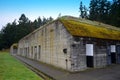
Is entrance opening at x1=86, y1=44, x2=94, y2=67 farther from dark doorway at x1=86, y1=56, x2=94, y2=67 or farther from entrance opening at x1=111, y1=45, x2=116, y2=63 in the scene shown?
entrance opening at x1=111, y1=45, x2=116, y2=63

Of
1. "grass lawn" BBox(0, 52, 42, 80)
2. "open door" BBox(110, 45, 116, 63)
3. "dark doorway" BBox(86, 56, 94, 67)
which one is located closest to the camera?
"grass lawn" BBox(0, 52, 42, 80)

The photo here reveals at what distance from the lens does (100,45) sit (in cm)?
1736

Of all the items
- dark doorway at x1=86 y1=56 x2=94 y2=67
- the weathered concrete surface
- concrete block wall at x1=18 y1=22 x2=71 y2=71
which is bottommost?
the weathered concrete surface

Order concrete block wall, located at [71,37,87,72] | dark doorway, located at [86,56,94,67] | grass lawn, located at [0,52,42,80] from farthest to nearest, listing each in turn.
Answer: dark doorway, located at [86,56,94,67] < concrete block wall, located at [71,37,87,72] < grass lawn, located at [0,52,42,80]

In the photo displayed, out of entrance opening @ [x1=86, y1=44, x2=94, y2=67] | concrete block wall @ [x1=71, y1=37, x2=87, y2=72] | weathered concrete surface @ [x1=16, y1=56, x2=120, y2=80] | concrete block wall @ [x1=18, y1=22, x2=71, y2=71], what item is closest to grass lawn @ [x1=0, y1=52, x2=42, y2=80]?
weathered concrete surface @ [x1=16, y1=56, x2=120, y2=80]

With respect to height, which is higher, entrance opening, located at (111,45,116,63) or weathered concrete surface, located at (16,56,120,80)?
entrance opening, located at (111,45,116,63)

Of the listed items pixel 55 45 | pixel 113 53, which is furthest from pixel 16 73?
pixel 113 53

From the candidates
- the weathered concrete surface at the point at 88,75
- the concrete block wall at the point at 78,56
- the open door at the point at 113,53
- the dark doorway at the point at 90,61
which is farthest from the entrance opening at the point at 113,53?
the weathered concrete surface at the point at 88,75

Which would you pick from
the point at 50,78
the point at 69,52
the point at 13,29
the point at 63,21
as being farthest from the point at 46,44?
the point at 13,29

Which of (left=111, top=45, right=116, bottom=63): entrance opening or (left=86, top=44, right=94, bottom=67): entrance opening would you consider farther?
(left=111, top=45, right=116, bottom=63): entrance opening

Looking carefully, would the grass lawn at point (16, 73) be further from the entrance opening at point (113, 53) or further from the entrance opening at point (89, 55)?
the entrance opening at point (113, 53)

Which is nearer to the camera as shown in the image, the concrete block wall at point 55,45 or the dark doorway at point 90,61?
the concrete block wall at point 55,45

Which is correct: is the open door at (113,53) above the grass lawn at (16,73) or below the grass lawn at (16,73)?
above

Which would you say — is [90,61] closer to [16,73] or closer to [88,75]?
[88,75]
